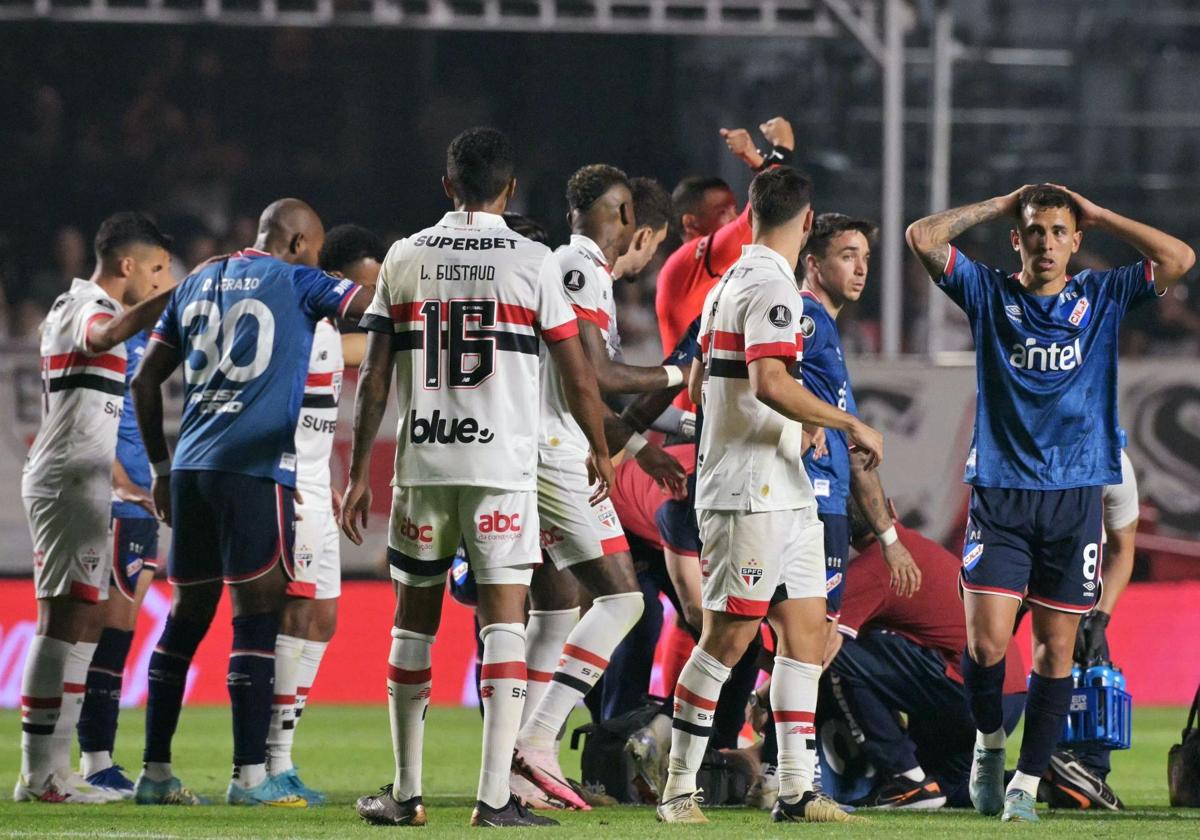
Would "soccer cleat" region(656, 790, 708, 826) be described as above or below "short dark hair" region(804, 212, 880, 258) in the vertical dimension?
below

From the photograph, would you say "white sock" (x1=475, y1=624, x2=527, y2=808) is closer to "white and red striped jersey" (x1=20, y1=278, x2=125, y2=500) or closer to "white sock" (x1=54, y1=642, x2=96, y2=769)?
"white sock" (x1=54, y1=642, x2=96, y2=769)

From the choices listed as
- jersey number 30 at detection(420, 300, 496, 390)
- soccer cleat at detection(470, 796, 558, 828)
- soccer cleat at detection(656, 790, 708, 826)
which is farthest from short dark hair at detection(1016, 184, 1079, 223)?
soccer cleat at detection(470, 796, 558, 828)

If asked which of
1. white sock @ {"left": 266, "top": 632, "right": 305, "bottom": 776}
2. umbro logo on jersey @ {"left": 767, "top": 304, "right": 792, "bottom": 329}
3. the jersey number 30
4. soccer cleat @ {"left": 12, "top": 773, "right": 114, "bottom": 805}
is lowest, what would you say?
soccer cleat @ {"left": 12, "top": 773, "right": 114, "bottom": 805}

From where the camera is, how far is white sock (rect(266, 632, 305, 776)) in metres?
7.27

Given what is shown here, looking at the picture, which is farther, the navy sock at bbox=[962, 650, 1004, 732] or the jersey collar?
the navy sock at bbox=[962, 650, 1004, 732]

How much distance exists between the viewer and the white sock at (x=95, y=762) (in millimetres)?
7406

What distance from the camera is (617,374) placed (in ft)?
21.3

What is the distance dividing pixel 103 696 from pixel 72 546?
0.65 metres

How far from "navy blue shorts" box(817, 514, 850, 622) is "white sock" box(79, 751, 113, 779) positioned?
2996 millimetres

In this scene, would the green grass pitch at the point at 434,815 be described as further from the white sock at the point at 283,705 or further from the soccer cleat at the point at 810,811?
the white sock at the point at 283,705

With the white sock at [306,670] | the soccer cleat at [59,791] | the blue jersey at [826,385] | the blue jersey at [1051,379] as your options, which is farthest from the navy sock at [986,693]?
the soccer cleat at [59,791]

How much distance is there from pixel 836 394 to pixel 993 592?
3.24 ft

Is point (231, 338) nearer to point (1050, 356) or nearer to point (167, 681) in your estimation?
point (167, 681)

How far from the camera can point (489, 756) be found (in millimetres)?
5652
